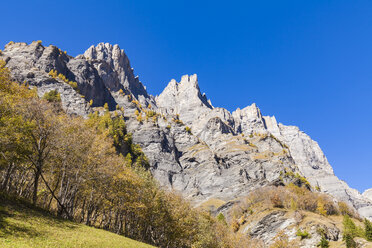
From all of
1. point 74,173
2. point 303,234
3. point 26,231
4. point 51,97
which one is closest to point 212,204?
point 303,234

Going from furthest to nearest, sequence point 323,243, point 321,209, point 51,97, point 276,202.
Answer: point 51,97 < point 321,209 < point 276,202 < point 323,243

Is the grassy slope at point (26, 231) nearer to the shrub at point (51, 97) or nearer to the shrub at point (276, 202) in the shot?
the shrub at point (51, 97)

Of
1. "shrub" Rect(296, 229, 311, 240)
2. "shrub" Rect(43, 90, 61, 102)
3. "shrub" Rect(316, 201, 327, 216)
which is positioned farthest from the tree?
"shrub" Rect(316, 201, 327, 216)

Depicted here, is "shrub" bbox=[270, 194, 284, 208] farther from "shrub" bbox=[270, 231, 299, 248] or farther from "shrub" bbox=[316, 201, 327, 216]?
"shrub" bbox=[270, 231, 299, 248]

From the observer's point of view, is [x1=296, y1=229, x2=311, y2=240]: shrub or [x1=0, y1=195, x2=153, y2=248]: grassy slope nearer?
[x1=0, y1=195, x2=153, y2=248]: grassy slope

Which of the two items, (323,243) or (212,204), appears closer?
(323,243)

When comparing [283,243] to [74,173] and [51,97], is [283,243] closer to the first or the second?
[74,173]

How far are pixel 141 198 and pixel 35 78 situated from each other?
139478 millimetres

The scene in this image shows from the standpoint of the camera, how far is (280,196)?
99.3 meters

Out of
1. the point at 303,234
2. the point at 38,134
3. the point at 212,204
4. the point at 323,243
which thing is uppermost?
the point at 38,134

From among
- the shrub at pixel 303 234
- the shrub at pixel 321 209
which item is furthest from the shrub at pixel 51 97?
the shrub at pixel 321 209

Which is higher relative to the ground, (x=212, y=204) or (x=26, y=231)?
(x=212, y=204)

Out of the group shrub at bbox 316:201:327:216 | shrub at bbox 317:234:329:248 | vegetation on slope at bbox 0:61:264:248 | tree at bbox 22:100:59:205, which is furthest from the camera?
shrub at bbox 316:201:327:216

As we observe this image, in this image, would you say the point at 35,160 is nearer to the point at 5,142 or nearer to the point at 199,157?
the point at 5,142
